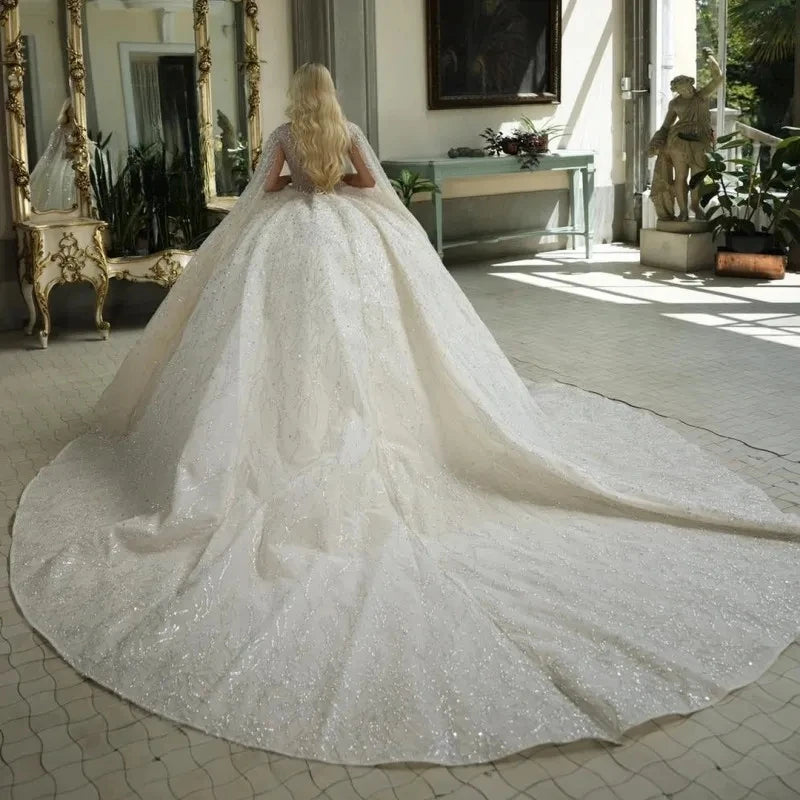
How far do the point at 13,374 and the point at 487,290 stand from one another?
3.65 meters

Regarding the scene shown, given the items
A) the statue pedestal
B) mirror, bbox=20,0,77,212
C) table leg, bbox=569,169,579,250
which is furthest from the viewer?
table leg, bbox=569,169,579,250

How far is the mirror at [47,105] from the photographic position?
6363mm

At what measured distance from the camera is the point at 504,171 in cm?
849

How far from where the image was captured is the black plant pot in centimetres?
791

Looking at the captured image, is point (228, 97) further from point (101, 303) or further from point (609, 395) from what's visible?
point (609, 395)

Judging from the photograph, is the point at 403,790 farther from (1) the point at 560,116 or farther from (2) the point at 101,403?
(1) the point at 560,116

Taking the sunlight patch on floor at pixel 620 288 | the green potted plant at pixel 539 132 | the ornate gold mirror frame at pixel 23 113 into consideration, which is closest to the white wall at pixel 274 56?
the ornate gold mirror frame at pixel 23 113

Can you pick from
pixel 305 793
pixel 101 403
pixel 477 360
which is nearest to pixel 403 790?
pixel 305 793

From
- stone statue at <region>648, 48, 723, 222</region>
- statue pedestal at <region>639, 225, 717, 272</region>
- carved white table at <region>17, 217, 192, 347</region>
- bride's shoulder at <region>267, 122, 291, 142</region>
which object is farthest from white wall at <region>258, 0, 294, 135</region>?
bride's shoulder at <region>267, 122, 291, 142</region>

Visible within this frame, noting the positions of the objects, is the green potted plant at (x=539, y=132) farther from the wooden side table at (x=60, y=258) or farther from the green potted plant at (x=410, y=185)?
the wooden side table at (x=60, y=258)

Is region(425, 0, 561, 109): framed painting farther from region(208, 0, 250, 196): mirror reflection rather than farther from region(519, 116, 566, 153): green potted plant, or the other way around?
region(208, 0, 250, 196): mirror reflection

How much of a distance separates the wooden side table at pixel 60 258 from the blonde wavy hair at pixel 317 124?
3115 mm

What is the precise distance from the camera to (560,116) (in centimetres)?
948

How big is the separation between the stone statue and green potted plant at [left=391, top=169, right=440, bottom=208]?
192 cm
